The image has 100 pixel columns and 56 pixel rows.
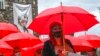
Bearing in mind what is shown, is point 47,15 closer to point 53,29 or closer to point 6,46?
point 53,29

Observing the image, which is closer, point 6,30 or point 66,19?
point 66,19

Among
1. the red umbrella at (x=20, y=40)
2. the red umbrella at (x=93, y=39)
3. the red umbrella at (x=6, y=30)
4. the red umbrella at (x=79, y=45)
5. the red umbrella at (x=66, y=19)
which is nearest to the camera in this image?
the red umbrella at (x=66, y=19)

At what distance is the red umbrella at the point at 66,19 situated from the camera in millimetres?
9250

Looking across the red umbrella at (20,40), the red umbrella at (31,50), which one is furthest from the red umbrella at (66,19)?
the red umbrella at (20,40)

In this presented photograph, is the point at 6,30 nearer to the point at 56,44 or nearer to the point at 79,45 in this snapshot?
the point at 79,45

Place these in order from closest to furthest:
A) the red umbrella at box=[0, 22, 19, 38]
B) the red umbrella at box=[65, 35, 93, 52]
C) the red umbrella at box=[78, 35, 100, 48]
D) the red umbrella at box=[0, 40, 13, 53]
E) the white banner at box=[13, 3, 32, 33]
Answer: the red umbrella at box=[0, 40, 13, 53]
the red umbrella at box=[65, 35, 93, 52]
the red umbrella at box=[0, 22, 19, 38]
the red umbrella at box=[78, 35, 100, 48]
the white banner at box=[13, 3, 32, 33]

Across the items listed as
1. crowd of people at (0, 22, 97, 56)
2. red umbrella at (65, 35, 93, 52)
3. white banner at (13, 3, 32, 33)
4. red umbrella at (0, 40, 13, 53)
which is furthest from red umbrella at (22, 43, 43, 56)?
white banner at (13, 3, 32, 33)

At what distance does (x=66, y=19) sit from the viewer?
972cm

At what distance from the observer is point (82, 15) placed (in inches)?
378

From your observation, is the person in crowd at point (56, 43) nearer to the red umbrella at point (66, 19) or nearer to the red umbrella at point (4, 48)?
the red umbrella at point (66, 19)

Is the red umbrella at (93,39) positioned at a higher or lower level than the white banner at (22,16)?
higher

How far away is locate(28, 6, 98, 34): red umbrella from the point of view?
30.3 ft

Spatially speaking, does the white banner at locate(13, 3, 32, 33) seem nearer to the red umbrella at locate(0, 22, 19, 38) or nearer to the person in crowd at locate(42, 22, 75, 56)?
the red umbrella at locate(0, 22, 19, 38)

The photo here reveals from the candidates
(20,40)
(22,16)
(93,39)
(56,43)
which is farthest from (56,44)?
(22,16)
